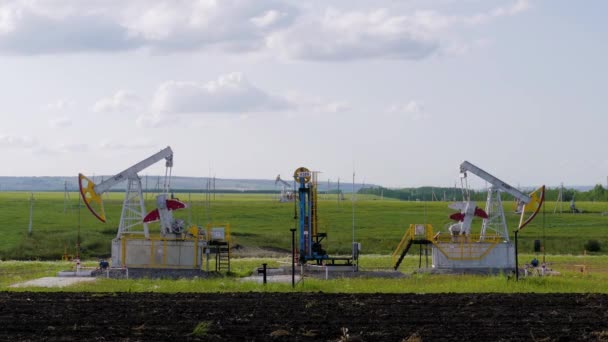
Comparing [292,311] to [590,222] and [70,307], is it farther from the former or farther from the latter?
[590,222]

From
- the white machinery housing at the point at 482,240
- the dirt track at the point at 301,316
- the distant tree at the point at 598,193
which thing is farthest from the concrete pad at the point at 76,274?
the distant tree at the point at 598,193

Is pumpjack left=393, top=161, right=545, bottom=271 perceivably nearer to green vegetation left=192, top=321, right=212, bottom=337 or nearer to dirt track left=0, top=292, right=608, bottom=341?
dirt track left=0, top=292, right=608, bottom=341

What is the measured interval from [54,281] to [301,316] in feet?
49.0

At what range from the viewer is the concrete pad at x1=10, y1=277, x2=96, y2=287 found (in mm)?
33125

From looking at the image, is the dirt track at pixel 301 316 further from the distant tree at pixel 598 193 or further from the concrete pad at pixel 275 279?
the distant tree at pixel 598 193

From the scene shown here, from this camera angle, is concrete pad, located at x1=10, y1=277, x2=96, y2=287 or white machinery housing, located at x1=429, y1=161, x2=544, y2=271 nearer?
concrete pad, located at x1=10, y1=277, x2=96, y2=287

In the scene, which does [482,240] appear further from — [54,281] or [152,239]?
[54,281]

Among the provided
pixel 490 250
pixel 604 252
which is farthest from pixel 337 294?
pixel 604 252

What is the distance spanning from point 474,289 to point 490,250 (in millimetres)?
11888

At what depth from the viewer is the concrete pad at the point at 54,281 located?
33.1m

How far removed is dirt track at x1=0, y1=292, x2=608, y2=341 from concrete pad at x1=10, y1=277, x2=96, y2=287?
194 inches

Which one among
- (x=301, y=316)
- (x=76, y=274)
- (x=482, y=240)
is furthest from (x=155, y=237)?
(x=301, y=316)

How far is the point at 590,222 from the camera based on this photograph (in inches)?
3706

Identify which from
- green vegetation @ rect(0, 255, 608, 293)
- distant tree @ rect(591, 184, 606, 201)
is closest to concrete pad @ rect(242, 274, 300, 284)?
green vegetation @ rect(0, 255, 608, 293)
